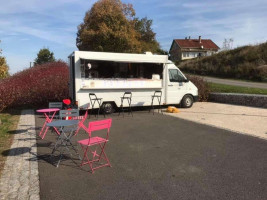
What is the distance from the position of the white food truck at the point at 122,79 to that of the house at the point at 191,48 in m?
61.6

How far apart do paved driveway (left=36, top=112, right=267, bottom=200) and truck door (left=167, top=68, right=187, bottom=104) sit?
15.3 ft

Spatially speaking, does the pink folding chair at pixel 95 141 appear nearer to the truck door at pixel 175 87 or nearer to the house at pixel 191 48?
the truck door at pixel 175 87

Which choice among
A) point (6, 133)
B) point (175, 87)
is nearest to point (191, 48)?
point (175, 87)

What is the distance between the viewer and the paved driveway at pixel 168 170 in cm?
393

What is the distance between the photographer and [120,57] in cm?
1062

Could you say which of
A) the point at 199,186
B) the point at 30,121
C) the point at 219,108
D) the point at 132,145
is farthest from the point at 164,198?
the point at 219,108

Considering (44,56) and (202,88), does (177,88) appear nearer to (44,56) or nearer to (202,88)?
(202,88)

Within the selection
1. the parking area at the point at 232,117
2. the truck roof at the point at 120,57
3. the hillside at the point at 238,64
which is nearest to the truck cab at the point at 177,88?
the parking area at the point at 232,117

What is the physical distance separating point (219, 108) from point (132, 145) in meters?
7.24

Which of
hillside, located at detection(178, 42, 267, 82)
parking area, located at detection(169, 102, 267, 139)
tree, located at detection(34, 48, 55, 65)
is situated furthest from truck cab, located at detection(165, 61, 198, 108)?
tree, located at detection(34, 48, 55, 65)

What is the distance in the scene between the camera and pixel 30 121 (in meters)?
9.39

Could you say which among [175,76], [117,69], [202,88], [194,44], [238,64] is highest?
[194,44]

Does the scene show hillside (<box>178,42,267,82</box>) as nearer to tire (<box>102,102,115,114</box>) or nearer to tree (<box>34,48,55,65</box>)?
tire (<box>102,102,115,114</box>)

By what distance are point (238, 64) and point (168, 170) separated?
91.8 ft
